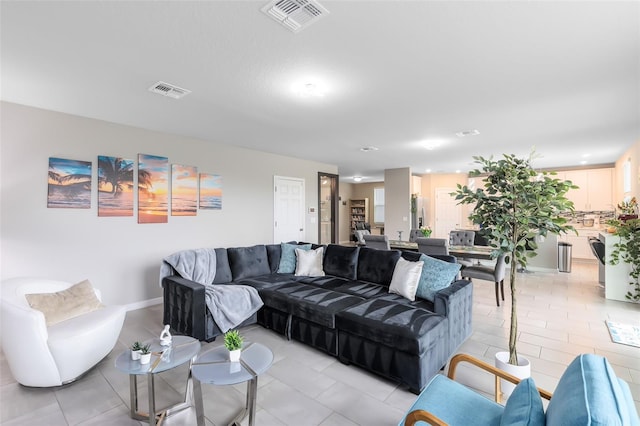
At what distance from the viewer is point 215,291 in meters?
3.49

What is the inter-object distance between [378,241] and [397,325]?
2.81 m

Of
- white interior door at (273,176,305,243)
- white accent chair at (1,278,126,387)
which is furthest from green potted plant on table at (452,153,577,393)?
white interior door at (273,176,305,243)

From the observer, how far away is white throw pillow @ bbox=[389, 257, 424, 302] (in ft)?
10.9

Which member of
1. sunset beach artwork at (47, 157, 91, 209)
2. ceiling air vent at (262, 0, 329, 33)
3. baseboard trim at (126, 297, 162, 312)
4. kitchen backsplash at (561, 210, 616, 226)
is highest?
ceiling air vent at (262, 0, 329, 33)

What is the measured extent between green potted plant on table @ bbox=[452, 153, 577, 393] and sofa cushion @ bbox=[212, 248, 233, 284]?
10.5 feet

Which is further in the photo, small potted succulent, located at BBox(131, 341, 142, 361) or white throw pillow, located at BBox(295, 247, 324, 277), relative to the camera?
white throw pillow, located at BBox(295, 247, 324, 277)

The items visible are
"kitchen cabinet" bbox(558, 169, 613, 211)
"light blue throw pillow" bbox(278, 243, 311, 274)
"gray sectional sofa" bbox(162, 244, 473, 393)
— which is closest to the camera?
"gray sectional sofa" bbox(162, 244, 473, 393)

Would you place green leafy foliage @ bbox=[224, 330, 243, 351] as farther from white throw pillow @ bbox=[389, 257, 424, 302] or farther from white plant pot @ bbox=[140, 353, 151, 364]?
white throw pillow @ bbox=[389, 257, 424, 302]

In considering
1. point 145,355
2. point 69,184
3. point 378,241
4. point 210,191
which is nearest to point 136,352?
point 145,355

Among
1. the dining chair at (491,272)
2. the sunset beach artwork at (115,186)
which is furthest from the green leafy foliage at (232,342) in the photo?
the dining chair at (491,272)

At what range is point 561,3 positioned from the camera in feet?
6.11

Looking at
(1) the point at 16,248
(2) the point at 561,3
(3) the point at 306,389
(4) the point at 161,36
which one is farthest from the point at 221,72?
(1) the point at 16,248

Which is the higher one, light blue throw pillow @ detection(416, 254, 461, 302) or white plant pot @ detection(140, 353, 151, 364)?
light blue throw pillow @ detection(416, 254, 461, 302)

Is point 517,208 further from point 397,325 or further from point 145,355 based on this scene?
point 145,355
